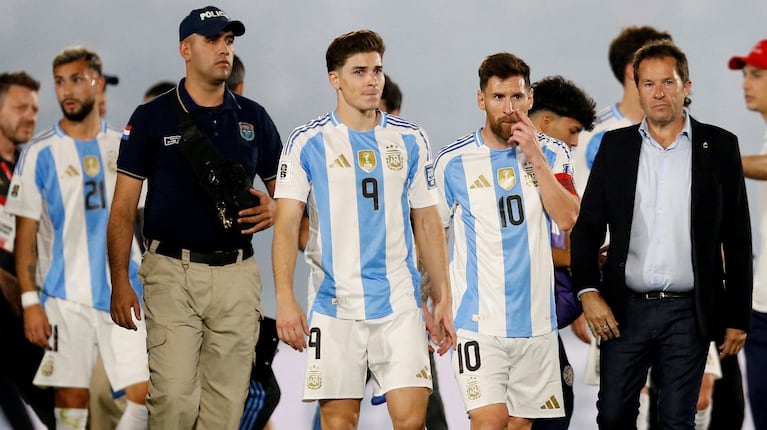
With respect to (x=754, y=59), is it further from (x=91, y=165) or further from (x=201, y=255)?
(x=91, y=165)

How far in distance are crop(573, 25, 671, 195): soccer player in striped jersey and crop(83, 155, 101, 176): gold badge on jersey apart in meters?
2.51

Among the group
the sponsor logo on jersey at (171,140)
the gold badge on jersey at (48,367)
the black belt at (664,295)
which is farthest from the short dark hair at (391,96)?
the black belt at (664,295)

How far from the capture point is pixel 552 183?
18.4 feet

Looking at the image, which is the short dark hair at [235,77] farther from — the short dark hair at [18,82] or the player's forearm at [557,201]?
the player's forearm at [557,201]

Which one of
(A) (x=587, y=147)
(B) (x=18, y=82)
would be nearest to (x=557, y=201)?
(A) (x=587, y=147)

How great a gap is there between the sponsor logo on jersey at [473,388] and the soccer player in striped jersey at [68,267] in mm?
2032

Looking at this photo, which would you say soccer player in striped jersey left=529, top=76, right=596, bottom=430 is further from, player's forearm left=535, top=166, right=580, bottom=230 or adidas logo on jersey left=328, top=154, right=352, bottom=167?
adidas logo on jersey left=328, top=154, right=352, bottom=167

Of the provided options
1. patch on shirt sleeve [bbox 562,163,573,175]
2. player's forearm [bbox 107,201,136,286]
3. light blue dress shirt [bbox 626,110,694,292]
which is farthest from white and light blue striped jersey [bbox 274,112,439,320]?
light blue dress shirt [bbox 626,110,694,292]

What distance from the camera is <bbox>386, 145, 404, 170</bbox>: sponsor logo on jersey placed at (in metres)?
5.42

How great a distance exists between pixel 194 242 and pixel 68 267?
165cm

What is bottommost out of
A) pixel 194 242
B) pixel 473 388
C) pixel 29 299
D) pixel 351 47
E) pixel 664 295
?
pixel 473 388

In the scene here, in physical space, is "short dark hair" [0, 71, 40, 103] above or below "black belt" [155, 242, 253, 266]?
above

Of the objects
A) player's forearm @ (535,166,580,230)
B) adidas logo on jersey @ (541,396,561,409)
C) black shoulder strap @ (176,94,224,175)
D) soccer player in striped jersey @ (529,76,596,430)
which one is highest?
soccer player in striped jersey @ (529,76,596,430)

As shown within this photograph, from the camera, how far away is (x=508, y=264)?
5648mm
